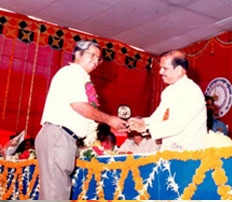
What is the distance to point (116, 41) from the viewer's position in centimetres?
734

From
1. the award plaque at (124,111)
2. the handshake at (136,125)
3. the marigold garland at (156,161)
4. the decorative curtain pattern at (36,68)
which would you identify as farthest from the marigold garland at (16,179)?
the award plaque at (124,111)

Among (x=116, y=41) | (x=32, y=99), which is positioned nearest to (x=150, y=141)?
(x=32, y=99)

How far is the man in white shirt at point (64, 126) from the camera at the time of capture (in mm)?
2301

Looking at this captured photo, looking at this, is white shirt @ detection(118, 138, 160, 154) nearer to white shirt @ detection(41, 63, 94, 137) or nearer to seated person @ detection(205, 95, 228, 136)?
seated person @ detection(205, 95, 228, 136)

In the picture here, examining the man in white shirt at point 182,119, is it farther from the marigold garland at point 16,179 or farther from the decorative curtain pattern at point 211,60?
the decorative curtain pattern at point 211,60

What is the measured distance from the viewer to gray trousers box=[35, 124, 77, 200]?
90.1 inches

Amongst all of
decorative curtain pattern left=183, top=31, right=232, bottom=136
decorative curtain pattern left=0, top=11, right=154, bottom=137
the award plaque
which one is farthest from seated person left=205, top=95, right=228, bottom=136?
decorative curtain pattern left=0, top=11, right=154, bottom=137

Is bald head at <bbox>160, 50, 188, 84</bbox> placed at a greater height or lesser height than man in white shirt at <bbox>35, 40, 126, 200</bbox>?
greater

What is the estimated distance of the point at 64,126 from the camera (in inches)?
93.3

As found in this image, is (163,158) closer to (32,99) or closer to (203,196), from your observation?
(203,196)

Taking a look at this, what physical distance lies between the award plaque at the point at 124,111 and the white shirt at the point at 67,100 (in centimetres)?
479

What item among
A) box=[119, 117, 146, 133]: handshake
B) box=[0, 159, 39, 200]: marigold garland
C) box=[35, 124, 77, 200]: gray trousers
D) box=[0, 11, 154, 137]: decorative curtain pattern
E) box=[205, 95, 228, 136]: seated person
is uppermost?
box=[0, 11, 154, 137]: decorative curtain pattern

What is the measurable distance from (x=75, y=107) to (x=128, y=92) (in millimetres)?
5152

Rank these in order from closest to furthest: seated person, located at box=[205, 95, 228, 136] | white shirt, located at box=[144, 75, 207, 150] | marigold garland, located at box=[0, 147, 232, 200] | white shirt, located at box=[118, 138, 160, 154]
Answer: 1. marigold garland, located at box=[0, 147, 232, 200]
2. white shirt, located at box=[144, 75, 207, 150]
3. white shirt, located at box=[118, 138, 160, 154]
4. seated person, located at box=[205, 95, 228, 136]
